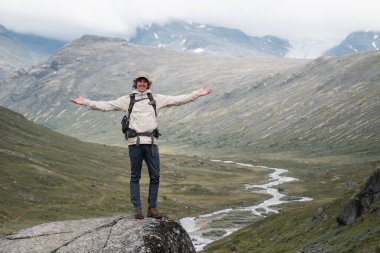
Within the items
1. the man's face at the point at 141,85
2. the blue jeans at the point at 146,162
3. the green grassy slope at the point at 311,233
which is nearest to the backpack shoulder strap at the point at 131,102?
the man's face at the point at 141,85

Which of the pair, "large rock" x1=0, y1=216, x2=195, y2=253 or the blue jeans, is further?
the blue jeans

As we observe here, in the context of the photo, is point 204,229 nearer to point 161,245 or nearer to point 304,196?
point 304,196

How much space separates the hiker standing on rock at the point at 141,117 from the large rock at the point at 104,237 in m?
1.02

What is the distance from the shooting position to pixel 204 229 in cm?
13738

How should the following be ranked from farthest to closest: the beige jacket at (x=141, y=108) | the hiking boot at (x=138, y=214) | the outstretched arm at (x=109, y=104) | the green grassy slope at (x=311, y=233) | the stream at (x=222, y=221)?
1. the stream at (x=222, y=221)
2. the green grassy slope at (x=311, y=233)
3. the hiking boot at (x=138, y=214)
4. the outstretched arm at (x=109, y=104)
5. the beige jacket at (x=141, y=108)

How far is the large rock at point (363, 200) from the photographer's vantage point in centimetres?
6662

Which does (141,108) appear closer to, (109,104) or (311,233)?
(109,104)

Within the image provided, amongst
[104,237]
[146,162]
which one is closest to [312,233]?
[146,162]

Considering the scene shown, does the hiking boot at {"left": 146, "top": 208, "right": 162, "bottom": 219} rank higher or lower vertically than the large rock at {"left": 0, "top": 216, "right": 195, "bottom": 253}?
higher

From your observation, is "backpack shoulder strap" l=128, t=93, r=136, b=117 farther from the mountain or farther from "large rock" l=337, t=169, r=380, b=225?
"large rock" l=337, t=169, r=380, b=225

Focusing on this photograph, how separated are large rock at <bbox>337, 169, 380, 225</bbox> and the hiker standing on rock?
164 ft

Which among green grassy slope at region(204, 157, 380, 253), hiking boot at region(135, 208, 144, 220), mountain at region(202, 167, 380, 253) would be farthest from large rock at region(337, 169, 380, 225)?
hiking boot at region(135, 208, 144, 220)

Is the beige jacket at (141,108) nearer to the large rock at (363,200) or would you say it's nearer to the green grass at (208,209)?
the green grass at (208,209)

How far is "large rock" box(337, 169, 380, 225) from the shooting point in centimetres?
6662
